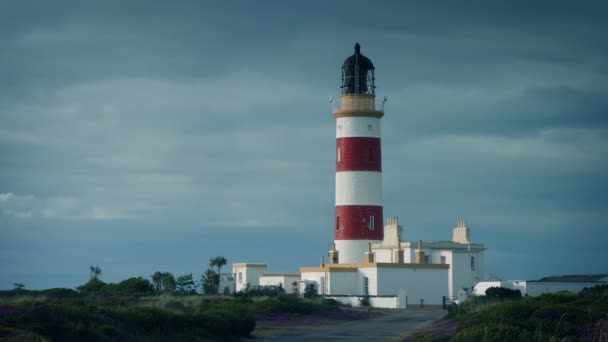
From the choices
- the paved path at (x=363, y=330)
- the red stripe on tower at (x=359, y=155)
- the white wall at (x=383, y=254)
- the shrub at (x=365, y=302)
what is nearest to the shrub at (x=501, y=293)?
the paved path at (x=363, y=330)

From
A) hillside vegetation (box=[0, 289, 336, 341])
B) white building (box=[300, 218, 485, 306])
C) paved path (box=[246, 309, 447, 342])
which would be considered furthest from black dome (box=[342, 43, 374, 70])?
hillside vegetation (box=[0, 289, 336, 341])

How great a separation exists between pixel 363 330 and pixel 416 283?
69.2 ft

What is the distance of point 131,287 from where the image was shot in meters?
50.5

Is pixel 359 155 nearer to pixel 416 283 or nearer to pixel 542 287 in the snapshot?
pixel 416 283

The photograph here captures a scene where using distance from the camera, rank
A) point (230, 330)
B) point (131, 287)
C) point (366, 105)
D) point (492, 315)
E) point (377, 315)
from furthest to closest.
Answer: point (366, 105), point (131, 287), point (377, 315), point (230, 330), point (492, 315)

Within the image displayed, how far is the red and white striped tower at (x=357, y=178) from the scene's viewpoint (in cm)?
5359

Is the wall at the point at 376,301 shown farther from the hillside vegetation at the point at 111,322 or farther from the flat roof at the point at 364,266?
the hillside vegetation at the point at 111,322

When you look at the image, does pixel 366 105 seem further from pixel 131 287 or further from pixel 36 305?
pixel 36 305

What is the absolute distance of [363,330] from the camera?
31859 millimetres

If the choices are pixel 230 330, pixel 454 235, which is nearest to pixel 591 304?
pixel 230 330

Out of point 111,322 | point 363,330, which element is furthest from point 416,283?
point 111,322

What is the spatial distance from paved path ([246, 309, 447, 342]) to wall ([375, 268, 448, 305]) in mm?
11511

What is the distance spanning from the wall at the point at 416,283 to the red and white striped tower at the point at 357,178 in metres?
2.73

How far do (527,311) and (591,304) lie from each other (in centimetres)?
390
